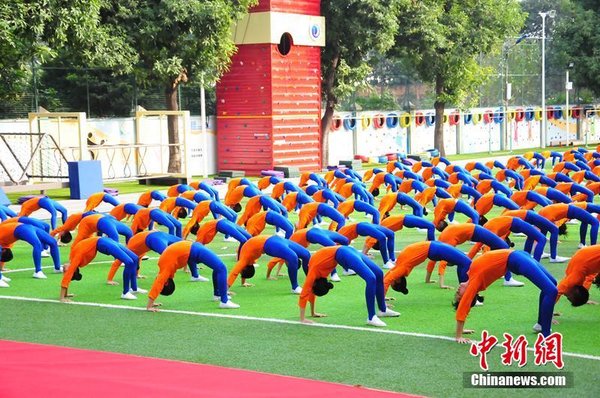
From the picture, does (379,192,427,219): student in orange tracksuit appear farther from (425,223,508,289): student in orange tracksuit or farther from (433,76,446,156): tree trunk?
(433,76,446,156): tree trunk

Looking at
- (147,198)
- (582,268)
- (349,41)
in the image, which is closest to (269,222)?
(147,198)

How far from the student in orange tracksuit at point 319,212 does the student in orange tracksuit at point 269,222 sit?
118cm

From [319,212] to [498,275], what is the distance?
7.05 m

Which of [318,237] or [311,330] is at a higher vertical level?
[318,237]

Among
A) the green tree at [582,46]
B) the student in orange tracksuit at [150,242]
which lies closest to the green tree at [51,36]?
the student in orange tracksuit at [150,242]

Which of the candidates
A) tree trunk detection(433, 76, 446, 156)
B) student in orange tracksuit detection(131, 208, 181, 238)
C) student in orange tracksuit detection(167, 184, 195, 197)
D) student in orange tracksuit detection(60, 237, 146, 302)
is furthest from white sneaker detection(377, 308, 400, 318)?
tree trunk detection(433, 76, 446, 156)

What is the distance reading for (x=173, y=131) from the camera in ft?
114

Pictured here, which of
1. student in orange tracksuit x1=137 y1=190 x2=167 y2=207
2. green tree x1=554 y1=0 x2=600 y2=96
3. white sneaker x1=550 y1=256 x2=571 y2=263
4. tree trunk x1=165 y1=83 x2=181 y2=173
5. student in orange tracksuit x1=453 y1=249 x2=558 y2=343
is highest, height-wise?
green tree x1=554 y1=0 x2=600 y2=96

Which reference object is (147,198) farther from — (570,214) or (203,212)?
(570,214)

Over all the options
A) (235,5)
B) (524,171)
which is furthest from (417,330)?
(235,5)

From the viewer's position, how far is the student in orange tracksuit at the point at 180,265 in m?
13.6

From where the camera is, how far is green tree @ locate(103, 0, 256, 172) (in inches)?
1212

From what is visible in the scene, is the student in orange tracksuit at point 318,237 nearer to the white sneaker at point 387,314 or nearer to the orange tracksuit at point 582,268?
the white sneaker at point 387,314

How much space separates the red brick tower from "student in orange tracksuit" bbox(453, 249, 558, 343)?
25.2 m
